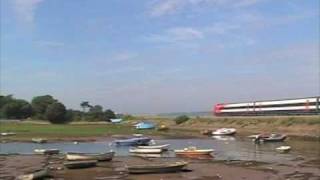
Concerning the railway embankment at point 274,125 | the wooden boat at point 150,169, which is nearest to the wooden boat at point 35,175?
the wooden boat at point 150,169

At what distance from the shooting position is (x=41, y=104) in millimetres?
169125

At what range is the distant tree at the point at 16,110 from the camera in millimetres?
170500

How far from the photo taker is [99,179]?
40.2m

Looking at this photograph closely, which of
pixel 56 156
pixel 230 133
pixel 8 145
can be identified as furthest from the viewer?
pixel 230 133

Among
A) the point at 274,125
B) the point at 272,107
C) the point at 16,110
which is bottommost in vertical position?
the point at 274,125

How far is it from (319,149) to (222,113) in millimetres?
99751

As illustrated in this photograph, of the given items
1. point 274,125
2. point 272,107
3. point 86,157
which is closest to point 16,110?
point 272,107

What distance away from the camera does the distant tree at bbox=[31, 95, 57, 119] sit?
166500 millimetres

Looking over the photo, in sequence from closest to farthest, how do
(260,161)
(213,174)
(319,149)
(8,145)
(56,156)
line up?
(213,174) < (260,161) < (56,156) < (319,149) < (8,145)

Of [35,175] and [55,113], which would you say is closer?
[35,175]

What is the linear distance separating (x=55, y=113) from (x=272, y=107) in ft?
191

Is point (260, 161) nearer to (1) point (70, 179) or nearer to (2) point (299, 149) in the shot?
(2) point (299, 149)

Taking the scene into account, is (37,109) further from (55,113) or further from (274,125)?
(274,125)

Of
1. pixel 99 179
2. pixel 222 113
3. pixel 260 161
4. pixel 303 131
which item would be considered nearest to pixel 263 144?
pixel 303 131
